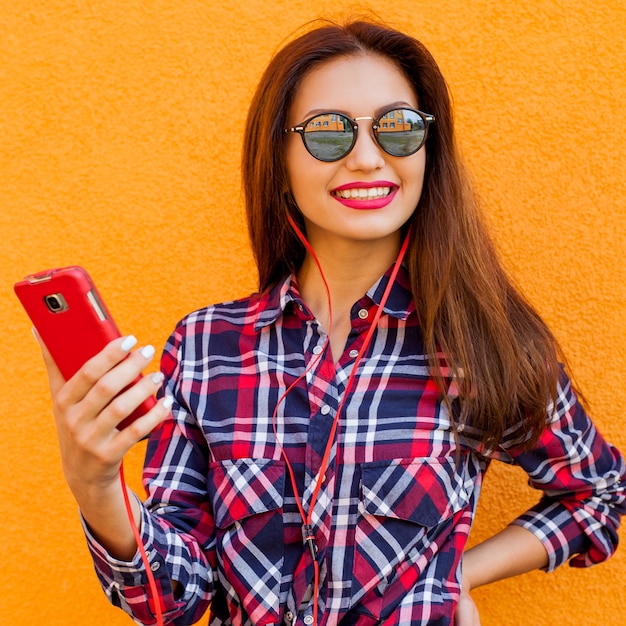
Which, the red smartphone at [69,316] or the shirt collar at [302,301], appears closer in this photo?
the red smartphone at [69,316]

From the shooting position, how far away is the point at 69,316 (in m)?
1.13

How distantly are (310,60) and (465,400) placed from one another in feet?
2.56

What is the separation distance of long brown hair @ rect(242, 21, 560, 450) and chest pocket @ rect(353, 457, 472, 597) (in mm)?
139

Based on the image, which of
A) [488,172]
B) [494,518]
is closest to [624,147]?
[488,172]

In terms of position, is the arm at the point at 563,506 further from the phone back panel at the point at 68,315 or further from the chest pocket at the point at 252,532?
the phone back panel at the point at 68,315

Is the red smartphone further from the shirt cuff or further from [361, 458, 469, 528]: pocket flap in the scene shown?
the shirt cuff

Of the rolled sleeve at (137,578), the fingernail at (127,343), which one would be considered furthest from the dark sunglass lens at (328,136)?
the rolled sleeve at (137,578)

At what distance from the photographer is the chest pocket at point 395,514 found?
148 cm

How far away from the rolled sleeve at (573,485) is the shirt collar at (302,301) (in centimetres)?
37

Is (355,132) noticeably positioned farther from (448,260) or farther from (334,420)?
(334,420)

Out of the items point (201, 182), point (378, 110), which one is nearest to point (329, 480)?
point (378, 110)

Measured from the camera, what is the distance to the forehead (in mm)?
1575

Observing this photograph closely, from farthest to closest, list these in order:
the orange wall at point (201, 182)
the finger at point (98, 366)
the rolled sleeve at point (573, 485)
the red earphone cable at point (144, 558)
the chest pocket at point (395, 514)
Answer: the orange wall at point (201, 182), the rolled sleeve at point (573, 485), the chest pocket at point (395, 514), the red earphone cable at point (144, 558), the finger at point (98, 366)

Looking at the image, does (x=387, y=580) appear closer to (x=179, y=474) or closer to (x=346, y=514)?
(x=346, y=514)
